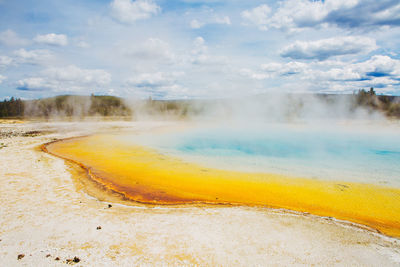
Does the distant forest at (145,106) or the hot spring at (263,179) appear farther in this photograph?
the distant forest at (145,106)

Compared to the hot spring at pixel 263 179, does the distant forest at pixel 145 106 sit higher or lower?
higher

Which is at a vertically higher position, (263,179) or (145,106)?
(145,106)

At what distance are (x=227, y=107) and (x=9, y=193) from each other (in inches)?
2206

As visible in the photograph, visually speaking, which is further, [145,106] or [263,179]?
[145,106]

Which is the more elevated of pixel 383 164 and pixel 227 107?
pixel 227 107

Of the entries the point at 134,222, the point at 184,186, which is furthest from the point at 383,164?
the point at 134,222

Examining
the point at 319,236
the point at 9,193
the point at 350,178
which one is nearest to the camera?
the point at 319,236

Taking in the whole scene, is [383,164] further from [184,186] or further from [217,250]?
[217,250]

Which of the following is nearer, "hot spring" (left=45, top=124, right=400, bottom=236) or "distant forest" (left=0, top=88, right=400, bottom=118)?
"hot spring" (left=45, top=124, right=400, bottom=236)

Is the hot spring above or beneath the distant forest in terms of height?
beneath

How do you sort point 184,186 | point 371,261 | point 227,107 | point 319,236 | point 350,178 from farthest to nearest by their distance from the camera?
point 227,107 → point 350,178 → point 184,186 → point 319,236 → point 371,261

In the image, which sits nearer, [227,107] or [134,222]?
[134,222]

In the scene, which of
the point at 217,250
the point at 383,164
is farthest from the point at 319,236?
the point at 383,164

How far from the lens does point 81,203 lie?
18.9 ft
